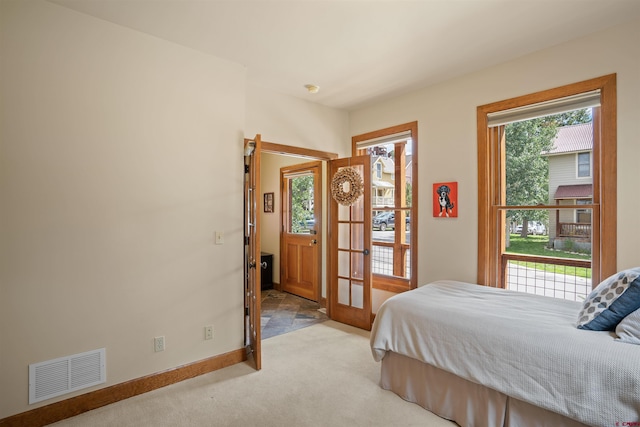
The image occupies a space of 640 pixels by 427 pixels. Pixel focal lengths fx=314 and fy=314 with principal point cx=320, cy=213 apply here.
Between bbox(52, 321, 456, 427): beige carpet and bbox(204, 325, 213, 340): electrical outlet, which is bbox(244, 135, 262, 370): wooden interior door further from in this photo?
bbox(204, 325, 213, 340): electrical outlet

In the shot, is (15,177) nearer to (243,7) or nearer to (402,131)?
(243,7)

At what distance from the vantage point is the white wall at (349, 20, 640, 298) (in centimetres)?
231

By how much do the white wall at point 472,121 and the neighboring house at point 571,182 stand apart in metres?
0.24

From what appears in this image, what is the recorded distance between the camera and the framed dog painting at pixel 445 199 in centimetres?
325

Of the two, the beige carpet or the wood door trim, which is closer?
the beige carpet

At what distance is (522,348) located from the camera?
177 centimetres

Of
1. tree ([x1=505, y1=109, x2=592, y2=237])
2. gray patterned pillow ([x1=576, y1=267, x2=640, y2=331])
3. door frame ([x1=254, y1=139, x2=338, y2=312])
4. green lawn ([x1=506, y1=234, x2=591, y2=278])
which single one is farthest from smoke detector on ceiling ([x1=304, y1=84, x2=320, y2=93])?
gray patterned pillow ([x1=576, y1=267, x2=640, y2=331])

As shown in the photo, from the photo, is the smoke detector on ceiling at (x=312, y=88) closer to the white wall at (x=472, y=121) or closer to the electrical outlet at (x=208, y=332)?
the white wall at (x=472, y=121)

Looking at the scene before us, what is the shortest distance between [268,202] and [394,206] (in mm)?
2847

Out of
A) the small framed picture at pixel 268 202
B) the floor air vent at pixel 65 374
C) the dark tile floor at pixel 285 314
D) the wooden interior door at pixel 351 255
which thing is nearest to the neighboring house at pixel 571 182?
the wooden interior door at pixel 351 255

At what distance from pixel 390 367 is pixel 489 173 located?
6.65ft

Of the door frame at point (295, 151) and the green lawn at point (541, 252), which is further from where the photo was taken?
the door frame at point (295, 151)

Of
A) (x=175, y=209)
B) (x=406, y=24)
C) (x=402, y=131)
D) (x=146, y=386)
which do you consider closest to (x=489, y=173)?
(x=402, y=131)

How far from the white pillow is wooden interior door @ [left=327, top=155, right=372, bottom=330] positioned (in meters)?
2.35
